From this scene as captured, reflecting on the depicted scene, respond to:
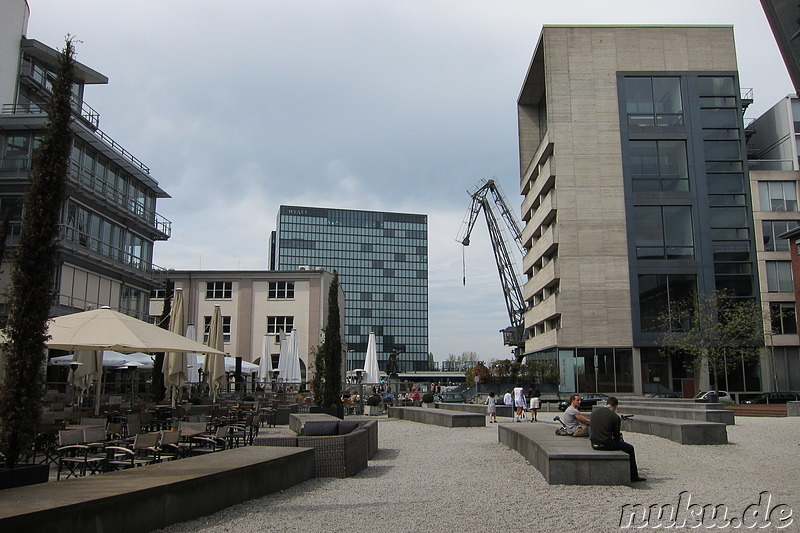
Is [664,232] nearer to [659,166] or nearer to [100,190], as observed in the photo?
[659,166]

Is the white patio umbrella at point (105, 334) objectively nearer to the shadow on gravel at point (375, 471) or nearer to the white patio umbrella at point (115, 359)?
the shadow on gravel at point (375, 471)

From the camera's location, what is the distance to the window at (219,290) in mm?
61812

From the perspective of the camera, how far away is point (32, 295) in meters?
8.18

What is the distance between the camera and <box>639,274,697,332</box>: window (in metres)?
48.4

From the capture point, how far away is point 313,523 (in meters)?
7.71

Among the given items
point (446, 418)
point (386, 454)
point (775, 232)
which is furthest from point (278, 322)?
point (386, 454)

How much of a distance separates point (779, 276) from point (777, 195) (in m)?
5.91

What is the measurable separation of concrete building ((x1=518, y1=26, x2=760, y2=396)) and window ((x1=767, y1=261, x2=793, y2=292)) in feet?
3.68

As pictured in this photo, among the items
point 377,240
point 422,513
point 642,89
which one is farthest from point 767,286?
point 377,240

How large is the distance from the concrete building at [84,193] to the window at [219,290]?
1848 centimetres

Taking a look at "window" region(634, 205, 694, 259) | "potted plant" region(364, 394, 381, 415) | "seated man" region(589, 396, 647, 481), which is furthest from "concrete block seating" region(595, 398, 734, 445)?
"window" region(634, 205, 694, 259)

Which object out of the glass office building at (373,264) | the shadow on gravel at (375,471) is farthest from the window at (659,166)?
the glass office building at (373,264)

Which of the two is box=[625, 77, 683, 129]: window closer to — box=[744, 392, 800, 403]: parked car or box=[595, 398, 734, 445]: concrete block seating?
box=[744, 392, 800, 403]: parked car

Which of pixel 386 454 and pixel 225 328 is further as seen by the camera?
pixel 225 328
